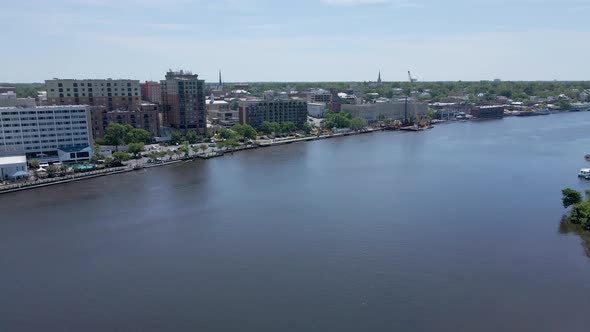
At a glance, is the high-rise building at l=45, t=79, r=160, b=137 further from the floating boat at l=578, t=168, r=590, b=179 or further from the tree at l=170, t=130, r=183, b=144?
the floating boat at l=578, t=168, r=590, b=179

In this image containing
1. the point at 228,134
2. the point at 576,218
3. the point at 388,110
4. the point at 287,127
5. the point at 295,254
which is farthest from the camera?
the point at 388,110

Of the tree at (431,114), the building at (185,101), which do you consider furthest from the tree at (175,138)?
the tree at (431,114)

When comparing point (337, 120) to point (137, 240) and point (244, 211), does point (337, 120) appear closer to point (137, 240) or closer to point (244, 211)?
point (244, 211)

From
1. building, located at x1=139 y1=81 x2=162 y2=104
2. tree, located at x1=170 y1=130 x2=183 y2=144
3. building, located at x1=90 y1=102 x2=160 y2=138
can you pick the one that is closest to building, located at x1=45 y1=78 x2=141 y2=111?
building, located at x1=90 y1=102 x2=160 y2=138

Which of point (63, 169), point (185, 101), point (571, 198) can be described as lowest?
point (571, 198)

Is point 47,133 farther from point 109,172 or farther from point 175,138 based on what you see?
point 175,138

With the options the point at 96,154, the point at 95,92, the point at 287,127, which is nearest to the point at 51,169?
the point at 96,154
